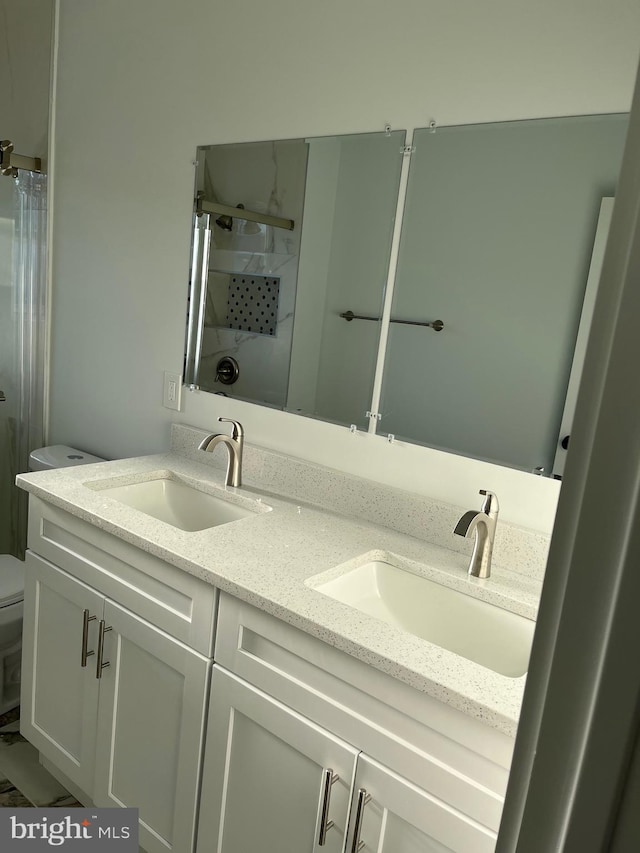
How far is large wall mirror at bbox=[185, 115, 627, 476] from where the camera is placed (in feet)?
4.75

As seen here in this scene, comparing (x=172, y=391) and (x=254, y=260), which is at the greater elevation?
(x=254, y=260)

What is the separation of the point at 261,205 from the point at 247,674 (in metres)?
1.34

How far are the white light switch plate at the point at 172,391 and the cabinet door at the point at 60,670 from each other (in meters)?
0.67

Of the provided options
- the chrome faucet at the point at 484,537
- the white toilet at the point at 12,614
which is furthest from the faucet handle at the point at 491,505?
the white toilet at the point at 12,614

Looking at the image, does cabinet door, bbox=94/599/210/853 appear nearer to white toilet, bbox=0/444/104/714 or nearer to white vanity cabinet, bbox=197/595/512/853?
white vanity cabinet, bbox=197/595/512/853

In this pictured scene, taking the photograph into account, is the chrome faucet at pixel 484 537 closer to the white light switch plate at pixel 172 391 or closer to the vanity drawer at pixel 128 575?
the vanity drawer at pixel 128 575

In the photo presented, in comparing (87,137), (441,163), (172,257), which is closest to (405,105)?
(441,163)

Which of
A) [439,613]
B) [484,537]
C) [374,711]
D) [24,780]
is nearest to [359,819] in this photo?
[374,711]

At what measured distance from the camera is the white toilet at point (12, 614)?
216cm

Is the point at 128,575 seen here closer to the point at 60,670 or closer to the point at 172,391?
the point at 60,670

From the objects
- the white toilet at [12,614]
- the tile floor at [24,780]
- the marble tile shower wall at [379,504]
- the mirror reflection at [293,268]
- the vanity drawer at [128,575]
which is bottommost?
the tile floor at [24,780]

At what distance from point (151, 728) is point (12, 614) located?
881mm

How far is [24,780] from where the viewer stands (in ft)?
6.45

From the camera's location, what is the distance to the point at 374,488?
1.74 metres
